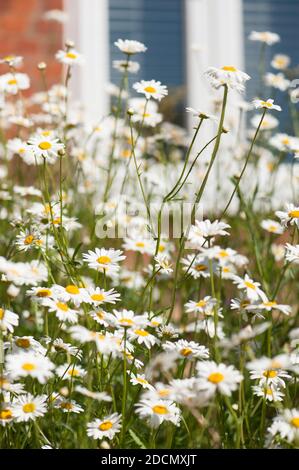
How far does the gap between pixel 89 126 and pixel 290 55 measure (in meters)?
1.76

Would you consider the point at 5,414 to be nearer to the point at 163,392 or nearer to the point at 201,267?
the point at 163,392

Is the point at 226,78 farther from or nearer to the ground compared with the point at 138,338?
farther from the ground

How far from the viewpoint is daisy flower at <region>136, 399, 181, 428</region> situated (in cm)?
102

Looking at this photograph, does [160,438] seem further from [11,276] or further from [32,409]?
[11,276]

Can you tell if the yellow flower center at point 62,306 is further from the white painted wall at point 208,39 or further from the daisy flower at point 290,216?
the white painted wall at point 208,39

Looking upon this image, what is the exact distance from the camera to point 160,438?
5.22 ft

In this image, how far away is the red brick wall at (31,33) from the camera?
3.30m

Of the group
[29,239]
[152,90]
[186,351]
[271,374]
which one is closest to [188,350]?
[186,351]

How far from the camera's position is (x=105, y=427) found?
1.10m

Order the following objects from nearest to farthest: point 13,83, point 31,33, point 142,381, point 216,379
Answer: point 216,379
point 142,381
point 13,83
point 31,33

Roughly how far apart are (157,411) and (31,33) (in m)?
2.59

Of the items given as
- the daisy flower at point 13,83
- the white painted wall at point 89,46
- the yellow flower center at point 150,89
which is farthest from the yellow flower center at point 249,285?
the white painted wall at point 89,46

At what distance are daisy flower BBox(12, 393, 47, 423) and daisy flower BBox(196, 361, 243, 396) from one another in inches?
10.5

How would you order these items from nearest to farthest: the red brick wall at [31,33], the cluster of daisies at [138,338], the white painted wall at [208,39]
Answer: the cluster of daisies at [138,338] → the red brick wall at [31,33] → the white painted wall at [208,39]
